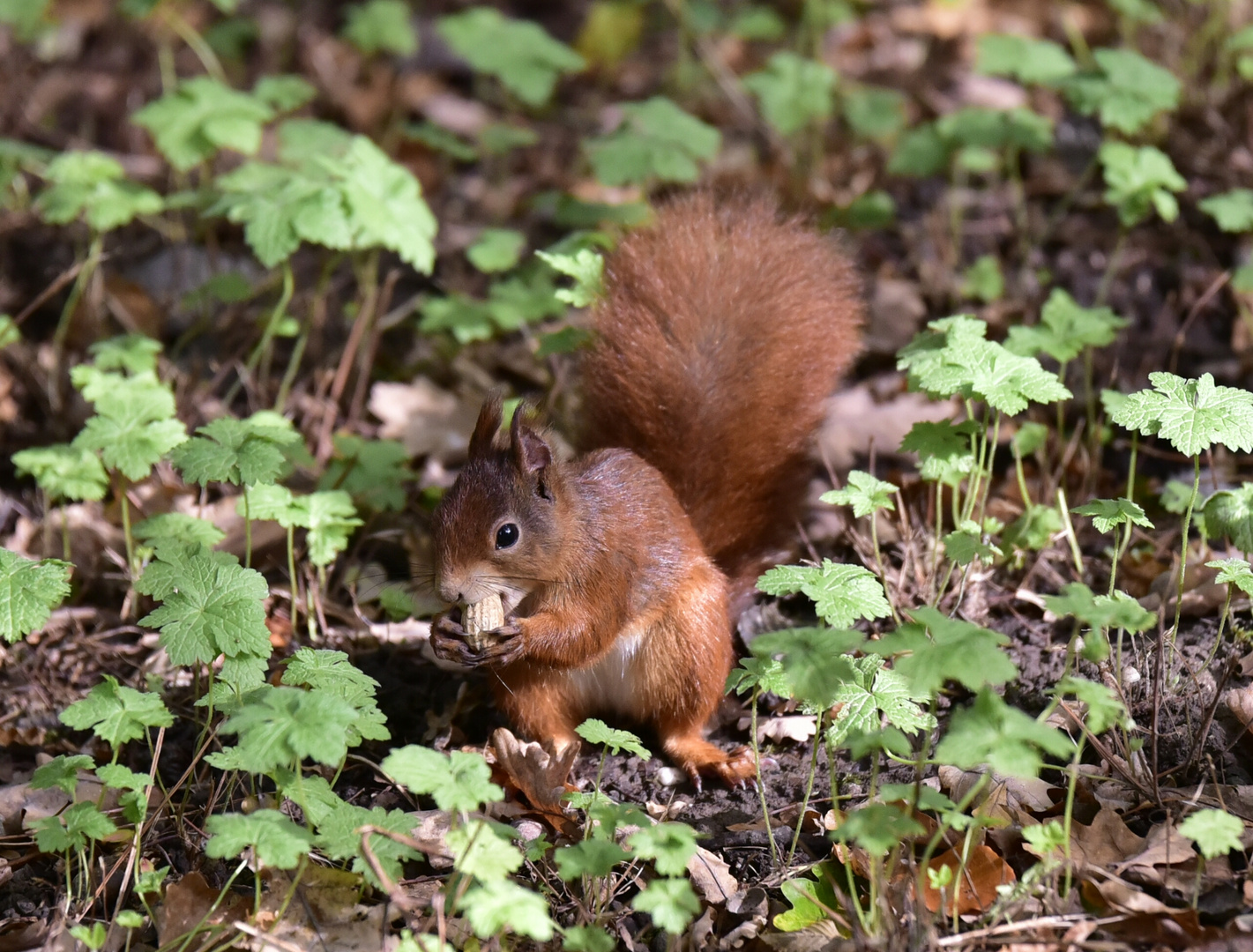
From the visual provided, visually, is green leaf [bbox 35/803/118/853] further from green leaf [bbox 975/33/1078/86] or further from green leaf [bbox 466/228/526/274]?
green leaf [bbox 975/33/1078/86]

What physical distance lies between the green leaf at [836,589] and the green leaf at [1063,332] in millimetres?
901

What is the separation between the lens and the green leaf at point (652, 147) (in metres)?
3.69

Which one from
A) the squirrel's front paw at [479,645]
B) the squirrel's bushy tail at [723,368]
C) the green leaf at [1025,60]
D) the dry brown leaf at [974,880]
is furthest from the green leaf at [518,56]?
the dry brown leaf at [974,880]

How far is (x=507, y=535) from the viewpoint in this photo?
2553 millimetres

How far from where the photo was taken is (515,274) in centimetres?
412

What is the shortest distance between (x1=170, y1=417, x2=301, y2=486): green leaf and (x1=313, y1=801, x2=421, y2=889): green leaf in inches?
27.5

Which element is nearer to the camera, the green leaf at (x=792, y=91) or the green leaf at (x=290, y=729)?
the green leaf at (x=290, y=729)

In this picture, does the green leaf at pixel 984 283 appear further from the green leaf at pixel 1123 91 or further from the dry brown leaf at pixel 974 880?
the dry brown leaf at pixel 974 880

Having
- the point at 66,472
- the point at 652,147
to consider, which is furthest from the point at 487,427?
the point at 652,147

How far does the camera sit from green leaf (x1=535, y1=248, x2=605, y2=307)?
3104 mm

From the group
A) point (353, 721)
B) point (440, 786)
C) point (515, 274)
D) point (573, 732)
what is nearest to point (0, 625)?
point (353, 721)

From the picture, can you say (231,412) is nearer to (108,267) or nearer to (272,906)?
(108,267)

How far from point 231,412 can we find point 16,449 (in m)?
0.60

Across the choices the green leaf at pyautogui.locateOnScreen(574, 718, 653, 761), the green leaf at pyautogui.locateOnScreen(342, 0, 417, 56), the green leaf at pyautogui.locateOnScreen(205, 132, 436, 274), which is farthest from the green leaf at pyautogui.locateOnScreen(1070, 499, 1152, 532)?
the green leaf at pyautogui.locateOnScreen(342, 0, 417, 56)
